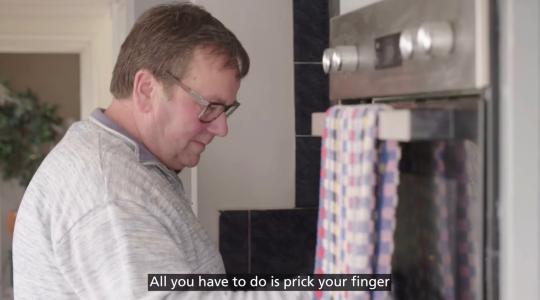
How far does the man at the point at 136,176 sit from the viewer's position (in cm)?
102

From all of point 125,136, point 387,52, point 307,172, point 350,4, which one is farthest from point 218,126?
point 307,172

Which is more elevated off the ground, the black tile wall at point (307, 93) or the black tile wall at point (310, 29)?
the black tile wall at point (310, 29)

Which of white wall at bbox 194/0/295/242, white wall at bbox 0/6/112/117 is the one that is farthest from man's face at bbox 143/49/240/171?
white wall at bbox 0/6/112/117

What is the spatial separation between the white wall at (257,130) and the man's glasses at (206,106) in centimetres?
91

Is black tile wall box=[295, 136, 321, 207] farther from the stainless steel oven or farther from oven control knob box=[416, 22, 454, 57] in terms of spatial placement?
oven control knob box=[416, 22, 454, 57]

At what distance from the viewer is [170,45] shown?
4.05ft

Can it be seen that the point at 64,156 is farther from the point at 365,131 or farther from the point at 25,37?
the point at 25,37

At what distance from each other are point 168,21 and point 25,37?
2.72 metres

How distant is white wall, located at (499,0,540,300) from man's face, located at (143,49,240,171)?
63cm

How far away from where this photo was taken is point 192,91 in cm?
123

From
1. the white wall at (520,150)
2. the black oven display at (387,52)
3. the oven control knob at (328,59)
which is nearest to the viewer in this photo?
the white wall at (520,150)

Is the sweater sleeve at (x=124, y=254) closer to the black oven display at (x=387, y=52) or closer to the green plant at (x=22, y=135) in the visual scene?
the black oven display at (x=387, y=52)

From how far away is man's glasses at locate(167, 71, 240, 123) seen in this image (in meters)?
1.23

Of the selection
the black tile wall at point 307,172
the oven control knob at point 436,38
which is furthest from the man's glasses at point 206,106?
the black tile wall at point 307,172
